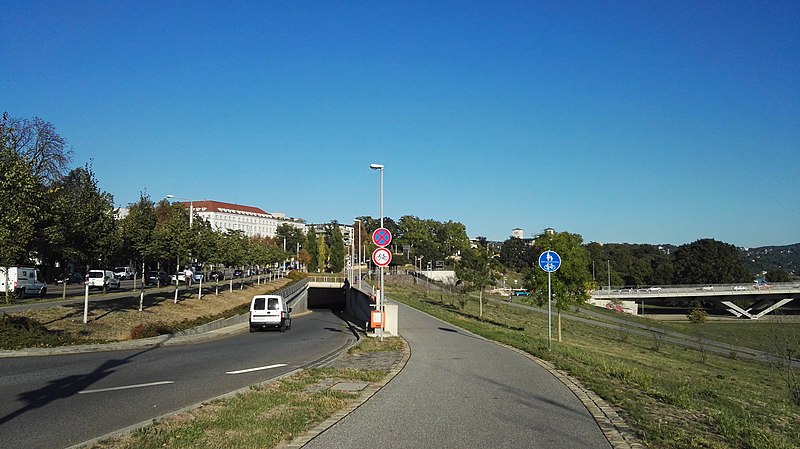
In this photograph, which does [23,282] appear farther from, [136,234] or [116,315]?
[116,315]

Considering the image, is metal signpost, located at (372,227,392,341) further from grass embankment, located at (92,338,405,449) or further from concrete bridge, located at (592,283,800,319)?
concrete bridge, located at (592,283,800,319)

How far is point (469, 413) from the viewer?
902 cm

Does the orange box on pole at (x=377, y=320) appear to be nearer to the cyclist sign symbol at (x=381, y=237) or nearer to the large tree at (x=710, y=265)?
the cyclist sign symbol at (x=381, y=237)

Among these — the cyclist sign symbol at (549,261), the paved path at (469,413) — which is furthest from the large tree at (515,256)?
the paved path at (469,413)

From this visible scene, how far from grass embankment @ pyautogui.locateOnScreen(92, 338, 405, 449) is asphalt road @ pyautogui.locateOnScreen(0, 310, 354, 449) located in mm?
866

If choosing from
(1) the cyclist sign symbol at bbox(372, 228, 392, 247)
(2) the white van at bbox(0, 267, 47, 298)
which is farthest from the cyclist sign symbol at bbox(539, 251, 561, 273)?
(2) the white van at bbox(0, 267, 47, 298)

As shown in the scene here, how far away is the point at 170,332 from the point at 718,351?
124 feet

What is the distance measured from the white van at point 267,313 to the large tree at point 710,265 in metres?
107

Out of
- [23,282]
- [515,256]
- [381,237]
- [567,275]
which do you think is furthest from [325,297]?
[515,256]

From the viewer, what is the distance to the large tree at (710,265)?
114 meters

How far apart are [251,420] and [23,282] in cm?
3974

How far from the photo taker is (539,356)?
1700cm

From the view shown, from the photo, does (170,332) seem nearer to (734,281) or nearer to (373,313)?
(373,313)

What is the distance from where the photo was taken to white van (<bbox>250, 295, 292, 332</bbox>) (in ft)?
97.5
